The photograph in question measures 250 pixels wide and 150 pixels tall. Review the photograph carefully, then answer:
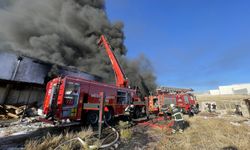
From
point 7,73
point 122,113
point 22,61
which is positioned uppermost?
point 22,61

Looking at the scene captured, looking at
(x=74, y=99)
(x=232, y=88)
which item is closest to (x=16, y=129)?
(x=74, y=99)

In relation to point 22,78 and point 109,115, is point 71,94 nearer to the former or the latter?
point 109,115

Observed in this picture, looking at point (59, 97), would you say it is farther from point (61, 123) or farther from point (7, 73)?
point (7, 73)

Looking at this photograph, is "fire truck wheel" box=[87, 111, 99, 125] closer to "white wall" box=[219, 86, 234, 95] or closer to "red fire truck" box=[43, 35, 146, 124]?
"red fire truck" box=[43, 35, 146, 124]

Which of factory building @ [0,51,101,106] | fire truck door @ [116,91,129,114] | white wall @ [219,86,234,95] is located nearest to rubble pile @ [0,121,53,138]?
fire truck door @ [116,91,129,114]

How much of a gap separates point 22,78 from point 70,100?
7.85 m

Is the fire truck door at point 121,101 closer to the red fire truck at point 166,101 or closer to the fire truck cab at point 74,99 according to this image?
the fire truck cab at point 74,99

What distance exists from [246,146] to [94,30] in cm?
2123

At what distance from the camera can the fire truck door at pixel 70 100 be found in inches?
241

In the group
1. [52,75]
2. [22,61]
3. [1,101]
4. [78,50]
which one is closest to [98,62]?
[78,50]

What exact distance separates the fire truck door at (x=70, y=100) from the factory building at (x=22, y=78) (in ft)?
24.1

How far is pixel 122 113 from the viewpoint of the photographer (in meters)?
8.95

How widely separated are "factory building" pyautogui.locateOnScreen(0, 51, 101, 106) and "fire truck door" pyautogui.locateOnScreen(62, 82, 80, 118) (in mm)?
7361

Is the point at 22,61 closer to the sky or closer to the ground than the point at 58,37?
closer to the ground
